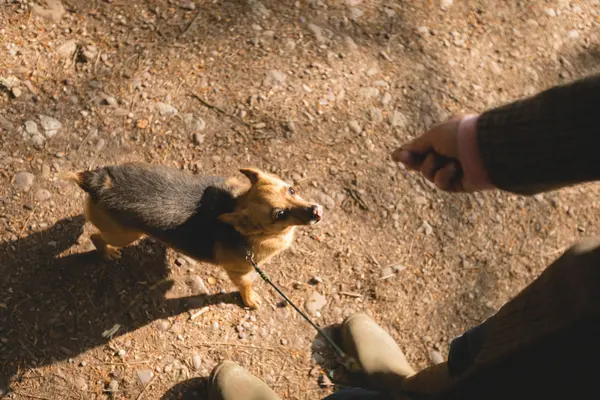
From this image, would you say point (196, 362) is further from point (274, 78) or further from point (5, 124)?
point (274, 78)

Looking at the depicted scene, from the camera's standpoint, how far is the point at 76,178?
9.56 ft

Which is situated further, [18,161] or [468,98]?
[468,98]

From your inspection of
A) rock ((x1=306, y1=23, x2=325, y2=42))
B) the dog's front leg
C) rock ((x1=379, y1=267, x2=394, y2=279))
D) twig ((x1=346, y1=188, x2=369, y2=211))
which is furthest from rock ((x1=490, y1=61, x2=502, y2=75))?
the dog's front leg

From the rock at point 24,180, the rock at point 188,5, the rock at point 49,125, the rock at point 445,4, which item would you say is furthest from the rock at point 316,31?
the rock at point 24,180

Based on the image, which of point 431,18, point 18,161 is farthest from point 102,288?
point 431,18

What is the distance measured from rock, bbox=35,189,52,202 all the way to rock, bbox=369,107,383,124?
2.84 m

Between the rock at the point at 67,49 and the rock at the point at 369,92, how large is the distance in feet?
8.63

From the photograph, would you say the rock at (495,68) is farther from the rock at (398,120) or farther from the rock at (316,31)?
the rock at (316,31)

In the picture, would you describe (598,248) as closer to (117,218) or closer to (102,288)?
(117,218)

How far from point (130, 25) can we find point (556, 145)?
3.89 meters

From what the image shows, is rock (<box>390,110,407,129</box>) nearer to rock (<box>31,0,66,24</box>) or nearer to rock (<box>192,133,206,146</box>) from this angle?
rock (<box>192,133,206,146</box>)

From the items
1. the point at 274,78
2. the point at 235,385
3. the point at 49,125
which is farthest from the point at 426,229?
the point at 49,125

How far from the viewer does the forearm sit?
1582 mm

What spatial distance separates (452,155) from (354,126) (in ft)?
8.45
